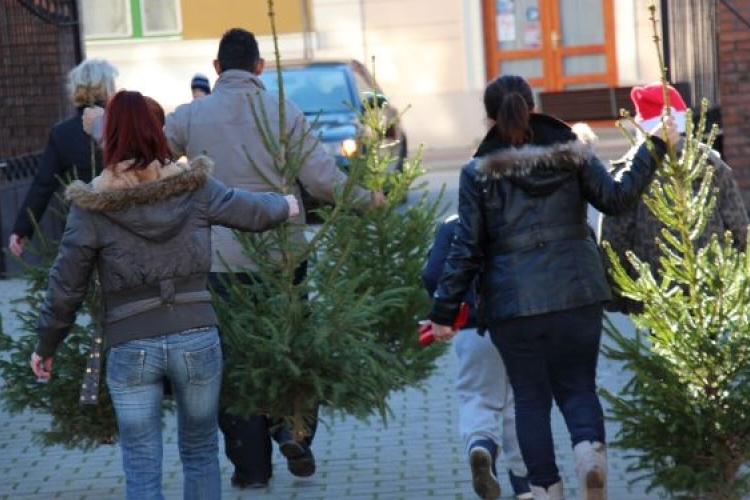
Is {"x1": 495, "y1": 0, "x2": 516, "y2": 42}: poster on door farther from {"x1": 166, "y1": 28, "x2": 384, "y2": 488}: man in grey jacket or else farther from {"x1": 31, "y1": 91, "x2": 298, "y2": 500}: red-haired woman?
{"x1": 31, "y1": 91, "x2": 298, "y2": 500}: red-haired woman

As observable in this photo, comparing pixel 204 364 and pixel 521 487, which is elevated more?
pixel 204 364

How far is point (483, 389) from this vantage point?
6.62 meters

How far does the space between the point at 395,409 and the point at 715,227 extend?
2.69m

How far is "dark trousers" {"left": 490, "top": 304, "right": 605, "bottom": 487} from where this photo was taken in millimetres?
5754

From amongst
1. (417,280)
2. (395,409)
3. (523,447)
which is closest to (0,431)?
(395,409)

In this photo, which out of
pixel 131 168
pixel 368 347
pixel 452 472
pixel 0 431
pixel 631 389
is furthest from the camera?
pixel 0 431

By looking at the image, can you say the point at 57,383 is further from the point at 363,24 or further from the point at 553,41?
the point at 553,41

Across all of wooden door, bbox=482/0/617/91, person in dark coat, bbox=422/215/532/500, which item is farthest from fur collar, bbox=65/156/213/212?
wooden door, bbox=482/0/617/91

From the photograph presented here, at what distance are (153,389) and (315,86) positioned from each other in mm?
13763

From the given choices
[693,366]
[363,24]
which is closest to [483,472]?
[693,366]

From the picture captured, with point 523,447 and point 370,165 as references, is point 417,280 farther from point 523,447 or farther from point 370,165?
point 523,447

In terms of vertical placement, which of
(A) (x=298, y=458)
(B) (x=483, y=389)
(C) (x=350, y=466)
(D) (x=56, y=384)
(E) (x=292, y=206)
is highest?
(E) (x=292, y=206)

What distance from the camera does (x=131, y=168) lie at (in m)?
5.20

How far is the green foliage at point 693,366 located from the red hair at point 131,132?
1528 mm
